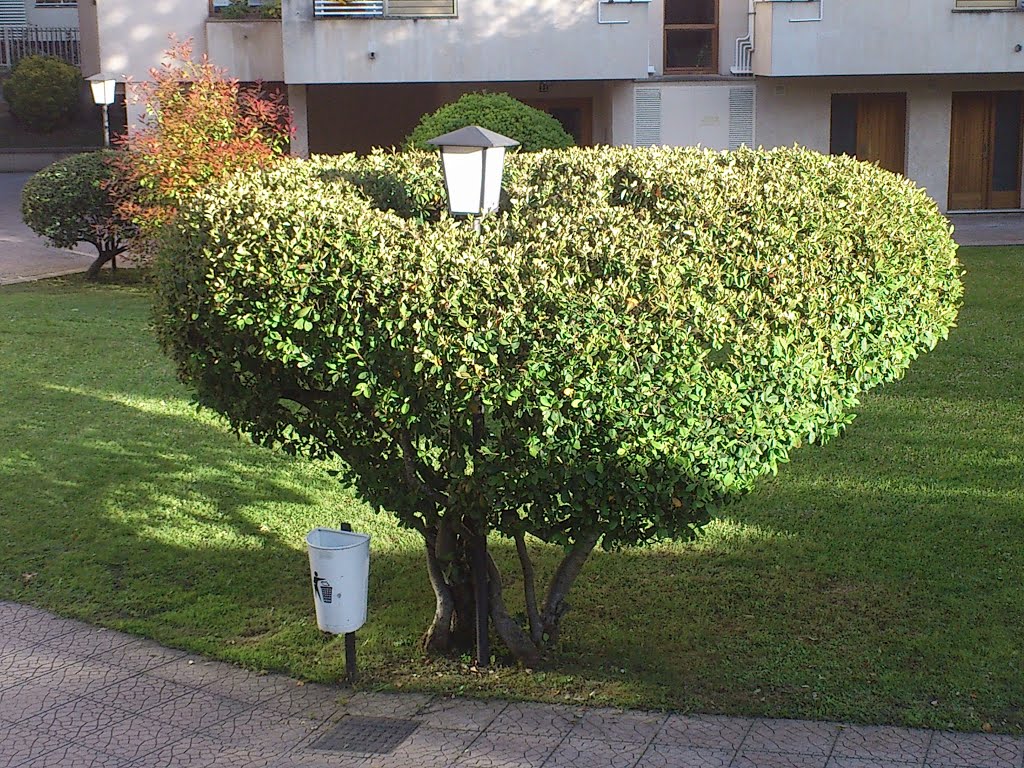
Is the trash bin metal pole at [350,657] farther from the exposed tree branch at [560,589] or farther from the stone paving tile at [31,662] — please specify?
the stone paving tile at [31,662]

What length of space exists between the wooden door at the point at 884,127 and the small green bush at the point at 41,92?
20429mm

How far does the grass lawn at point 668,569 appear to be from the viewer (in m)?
5.67

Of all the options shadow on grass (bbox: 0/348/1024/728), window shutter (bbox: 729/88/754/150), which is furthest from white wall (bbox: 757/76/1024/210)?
shadow on grass (bbox: 0/348/1024/728)

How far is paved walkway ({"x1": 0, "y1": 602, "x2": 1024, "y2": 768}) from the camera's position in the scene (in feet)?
16.3

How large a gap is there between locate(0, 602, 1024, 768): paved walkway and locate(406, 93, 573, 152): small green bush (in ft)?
36.5

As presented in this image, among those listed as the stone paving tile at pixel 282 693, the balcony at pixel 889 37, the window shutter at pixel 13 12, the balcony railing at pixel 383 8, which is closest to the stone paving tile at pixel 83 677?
the stone paving tile at pixel 282 693

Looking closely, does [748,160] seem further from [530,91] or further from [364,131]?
[364,131]

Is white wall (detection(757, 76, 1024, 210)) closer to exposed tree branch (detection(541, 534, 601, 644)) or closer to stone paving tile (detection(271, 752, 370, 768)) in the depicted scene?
exposed tree branch (detection(541, 534, 601, 644))

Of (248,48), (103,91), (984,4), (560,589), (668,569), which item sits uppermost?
(984,4)

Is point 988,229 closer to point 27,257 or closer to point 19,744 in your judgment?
point 27,257

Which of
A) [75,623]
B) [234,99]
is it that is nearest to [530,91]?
[234,99]

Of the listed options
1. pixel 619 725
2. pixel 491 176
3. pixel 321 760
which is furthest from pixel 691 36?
pixel 321 760

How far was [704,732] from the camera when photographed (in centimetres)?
518

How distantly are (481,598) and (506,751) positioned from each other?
33.3 inches
